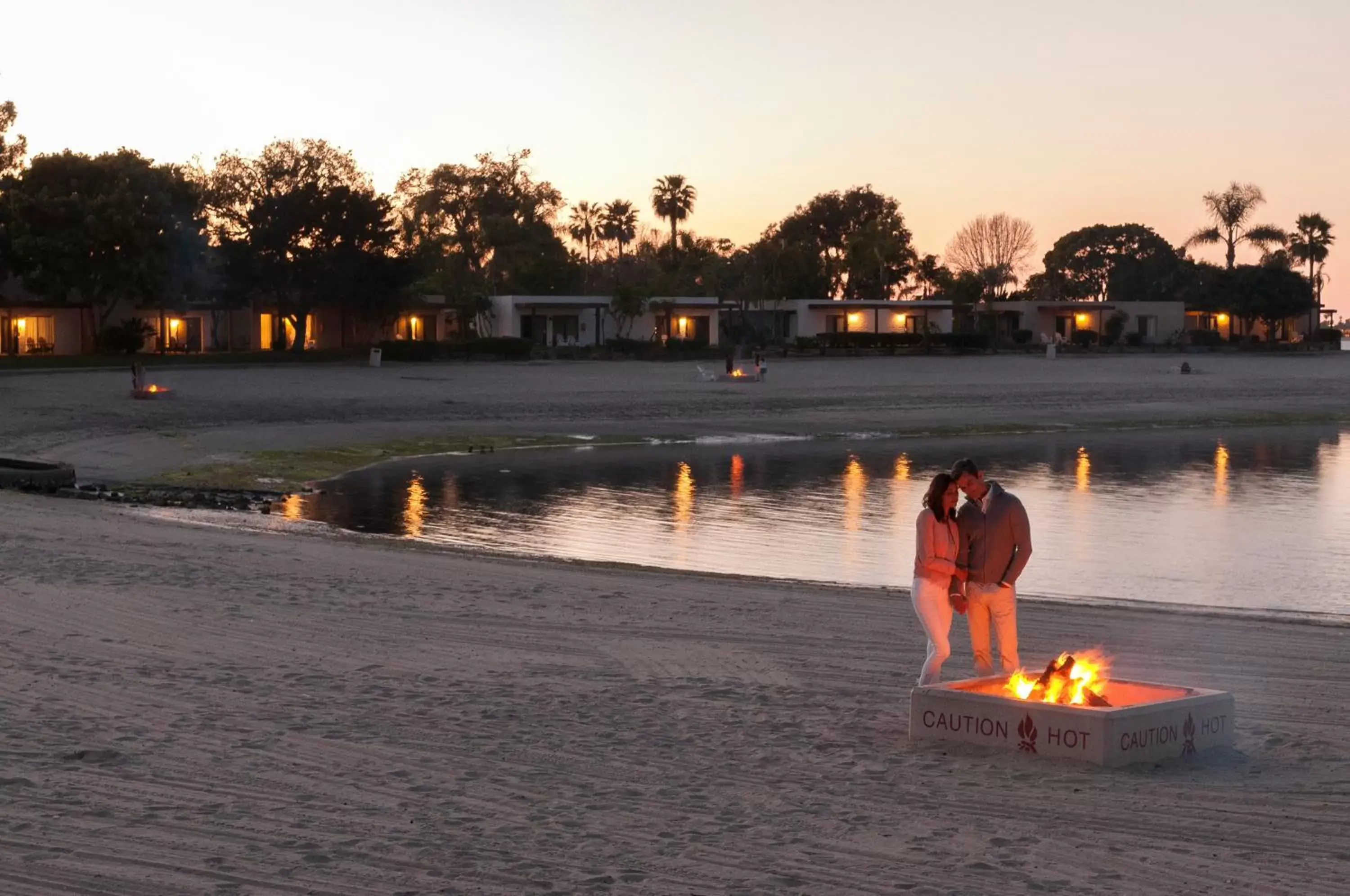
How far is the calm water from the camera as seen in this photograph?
17219 mm

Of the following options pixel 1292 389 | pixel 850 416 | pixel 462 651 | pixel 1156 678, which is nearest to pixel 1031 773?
pixel 1156 678

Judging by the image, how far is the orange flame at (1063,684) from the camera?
789 centimetres

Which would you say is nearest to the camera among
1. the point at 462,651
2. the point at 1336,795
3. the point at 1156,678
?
the point at 1336,795

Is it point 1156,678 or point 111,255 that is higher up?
point 111,255

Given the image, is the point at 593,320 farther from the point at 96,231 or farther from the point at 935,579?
the point at 935,579

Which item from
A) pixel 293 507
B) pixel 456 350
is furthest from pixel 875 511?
pixel 456 350

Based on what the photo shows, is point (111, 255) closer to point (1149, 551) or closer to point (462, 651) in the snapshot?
point (1149, 551)

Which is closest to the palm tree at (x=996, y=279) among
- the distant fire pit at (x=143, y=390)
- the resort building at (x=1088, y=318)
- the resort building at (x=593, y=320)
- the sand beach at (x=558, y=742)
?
the resort building at (x=1088, y=318)

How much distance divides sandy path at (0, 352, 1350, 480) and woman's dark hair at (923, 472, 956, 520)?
64.4 feet

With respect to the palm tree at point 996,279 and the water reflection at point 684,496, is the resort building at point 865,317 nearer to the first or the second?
the palm tree at point 996,279

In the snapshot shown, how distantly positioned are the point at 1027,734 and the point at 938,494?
1.44 m

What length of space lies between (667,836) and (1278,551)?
1461cm

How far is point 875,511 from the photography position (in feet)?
75.9

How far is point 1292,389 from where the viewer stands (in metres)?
57.3
